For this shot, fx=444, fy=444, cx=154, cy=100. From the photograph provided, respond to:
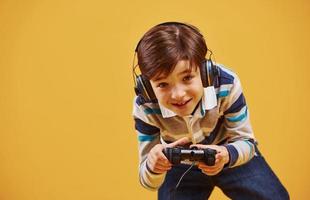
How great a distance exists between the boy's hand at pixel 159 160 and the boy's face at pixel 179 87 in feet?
0.28

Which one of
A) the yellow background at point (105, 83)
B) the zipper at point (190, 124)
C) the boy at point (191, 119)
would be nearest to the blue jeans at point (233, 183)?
the boy at point (191, 119)

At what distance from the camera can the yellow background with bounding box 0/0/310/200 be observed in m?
1.45

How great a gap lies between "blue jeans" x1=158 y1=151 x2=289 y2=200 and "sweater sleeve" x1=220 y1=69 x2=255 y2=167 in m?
0.06

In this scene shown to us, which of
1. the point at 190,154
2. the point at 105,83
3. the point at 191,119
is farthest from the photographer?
the point at 105,83

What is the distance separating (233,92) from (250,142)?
0.12 meters

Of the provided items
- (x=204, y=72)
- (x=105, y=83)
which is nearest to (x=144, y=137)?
(x=204, y=72)

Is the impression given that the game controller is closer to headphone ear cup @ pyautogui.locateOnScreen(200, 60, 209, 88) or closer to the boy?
the boy

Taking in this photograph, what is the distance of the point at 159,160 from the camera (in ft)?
2.93

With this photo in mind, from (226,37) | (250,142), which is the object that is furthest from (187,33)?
(226,37)

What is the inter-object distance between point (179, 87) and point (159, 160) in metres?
0.15

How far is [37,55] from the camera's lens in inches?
58.5

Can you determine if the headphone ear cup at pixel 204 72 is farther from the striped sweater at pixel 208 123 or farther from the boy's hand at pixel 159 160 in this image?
the boy's hand at pixel 159 160

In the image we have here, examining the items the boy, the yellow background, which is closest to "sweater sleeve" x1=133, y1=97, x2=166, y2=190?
the boy

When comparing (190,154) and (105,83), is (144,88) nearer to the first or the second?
(190,154)
